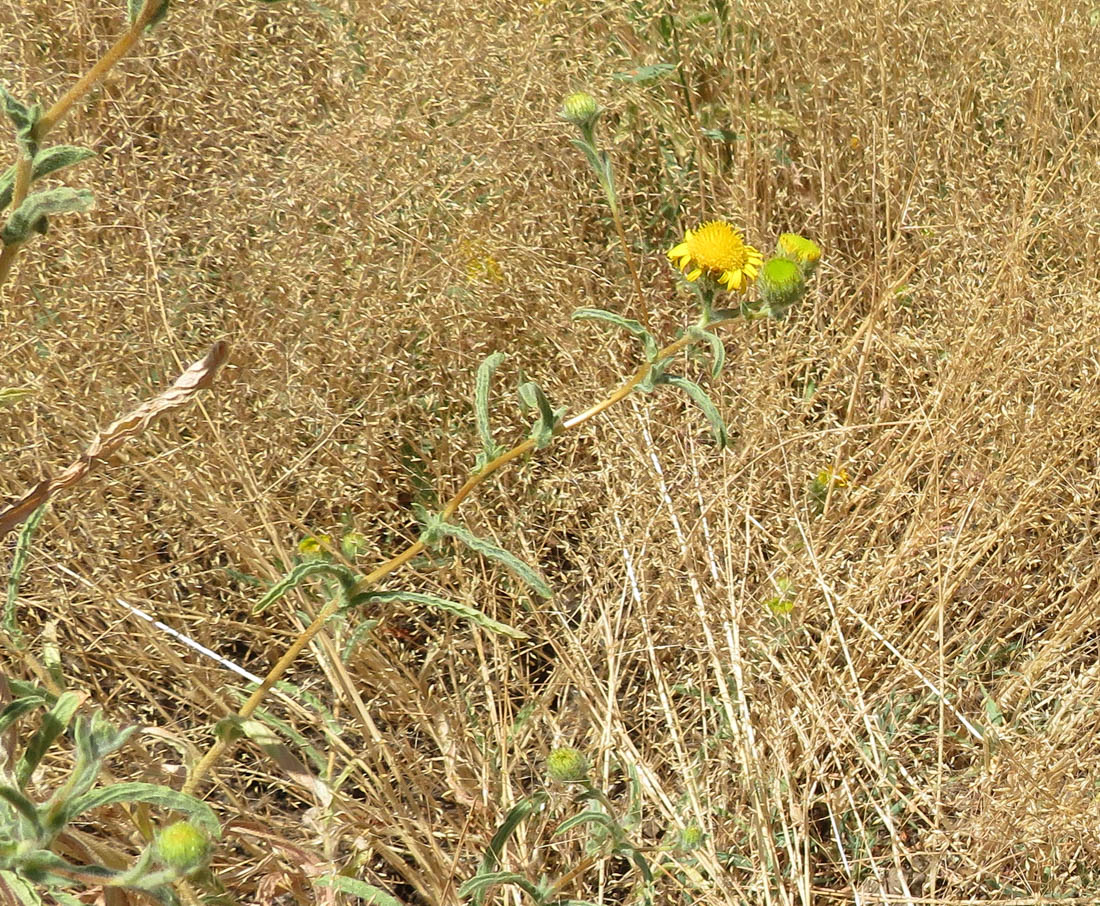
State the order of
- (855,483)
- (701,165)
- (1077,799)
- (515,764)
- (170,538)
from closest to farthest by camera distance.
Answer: (1077,799), (515,764), (170,538), (855,483), (701,165)

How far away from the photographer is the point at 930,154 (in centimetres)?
244

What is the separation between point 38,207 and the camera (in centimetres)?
Result: 105

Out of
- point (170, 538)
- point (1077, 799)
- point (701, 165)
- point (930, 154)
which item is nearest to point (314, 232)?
point (170, 538)

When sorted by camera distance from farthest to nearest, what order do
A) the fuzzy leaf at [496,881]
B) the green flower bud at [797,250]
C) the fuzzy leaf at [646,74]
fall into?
the fuzzy leaf at [646,74] → the green flower bud at [797,250] → the fuzzy leaf at [496,881]

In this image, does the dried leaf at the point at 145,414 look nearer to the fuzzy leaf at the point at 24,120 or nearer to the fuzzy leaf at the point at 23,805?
the fuzzy leaf at the point at 24,120

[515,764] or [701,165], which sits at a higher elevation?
[701,165]

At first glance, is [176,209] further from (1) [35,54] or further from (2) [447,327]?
(2) [447,327]

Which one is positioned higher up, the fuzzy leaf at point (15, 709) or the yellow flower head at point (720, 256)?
the yellow flower head at point (720, 256)

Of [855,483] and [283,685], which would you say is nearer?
[283,685]

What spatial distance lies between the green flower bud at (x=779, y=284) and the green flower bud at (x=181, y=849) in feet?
2.76

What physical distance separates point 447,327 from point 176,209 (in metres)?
0.56

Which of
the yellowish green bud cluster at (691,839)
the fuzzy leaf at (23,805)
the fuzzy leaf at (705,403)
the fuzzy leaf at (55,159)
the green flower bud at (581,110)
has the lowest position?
the yellowish green bud cluster at (691,839)

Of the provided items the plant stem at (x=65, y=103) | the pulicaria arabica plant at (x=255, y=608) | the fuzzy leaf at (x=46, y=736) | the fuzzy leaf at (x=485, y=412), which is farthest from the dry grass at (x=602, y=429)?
the plant stem at (x=65, y=103)

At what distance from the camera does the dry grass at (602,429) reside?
1.67 metres
